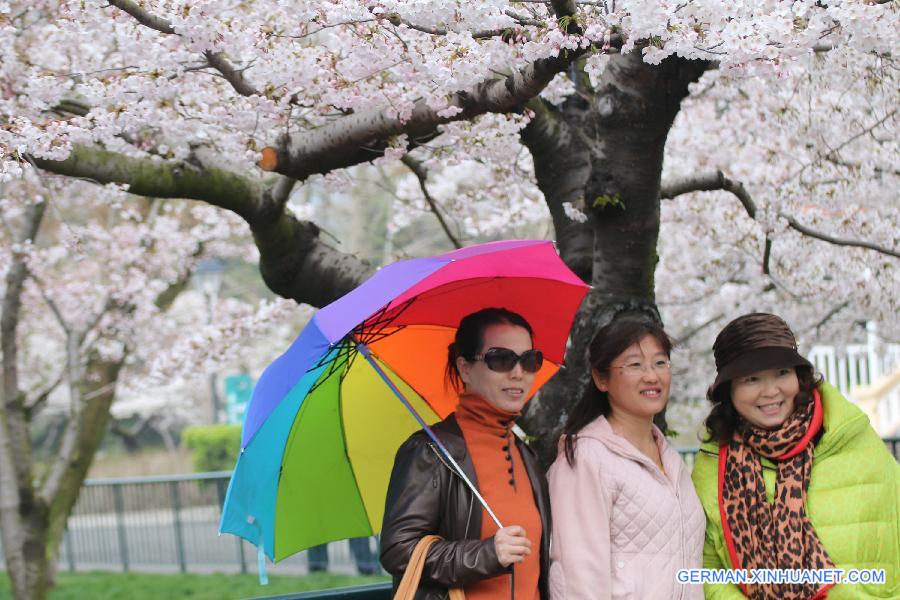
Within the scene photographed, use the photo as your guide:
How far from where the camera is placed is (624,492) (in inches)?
118

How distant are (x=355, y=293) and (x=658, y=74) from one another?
1.64 m

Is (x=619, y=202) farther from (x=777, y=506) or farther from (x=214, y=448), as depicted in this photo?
(x=214, y=448)

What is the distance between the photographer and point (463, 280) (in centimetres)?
340

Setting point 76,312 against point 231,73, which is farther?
point 76,312

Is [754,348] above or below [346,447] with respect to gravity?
above

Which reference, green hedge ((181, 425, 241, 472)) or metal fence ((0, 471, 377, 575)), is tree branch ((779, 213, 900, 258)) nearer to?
metal fence ((0, 471, 377, 575))

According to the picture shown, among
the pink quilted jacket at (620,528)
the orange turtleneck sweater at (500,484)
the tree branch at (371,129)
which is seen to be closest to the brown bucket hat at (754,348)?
the pink quilted jacket at (620,528)

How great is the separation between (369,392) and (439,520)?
757 mm

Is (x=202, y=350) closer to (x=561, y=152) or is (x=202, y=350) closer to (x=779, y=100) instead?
(x=561, y=152)

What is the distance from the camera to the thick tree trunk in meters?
3.99

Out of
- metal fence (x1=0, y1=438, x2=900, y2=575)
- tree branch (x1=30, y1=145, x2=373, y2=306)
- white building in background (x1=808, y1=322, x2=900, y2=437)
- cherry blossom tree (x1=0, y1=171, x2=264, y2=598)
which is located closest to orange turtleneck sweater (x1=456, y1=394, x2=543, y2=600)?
tree branch (x1=30, y1=145, x2=373, y2=306)

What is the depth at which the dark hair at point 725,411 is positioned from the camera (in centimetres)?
313

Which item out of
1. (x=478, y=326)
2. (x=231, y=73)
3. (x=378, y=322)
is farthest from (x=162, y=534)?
(x=478, y=326)

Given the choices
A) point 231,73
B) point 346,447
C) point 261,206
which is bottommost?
point 346,447
